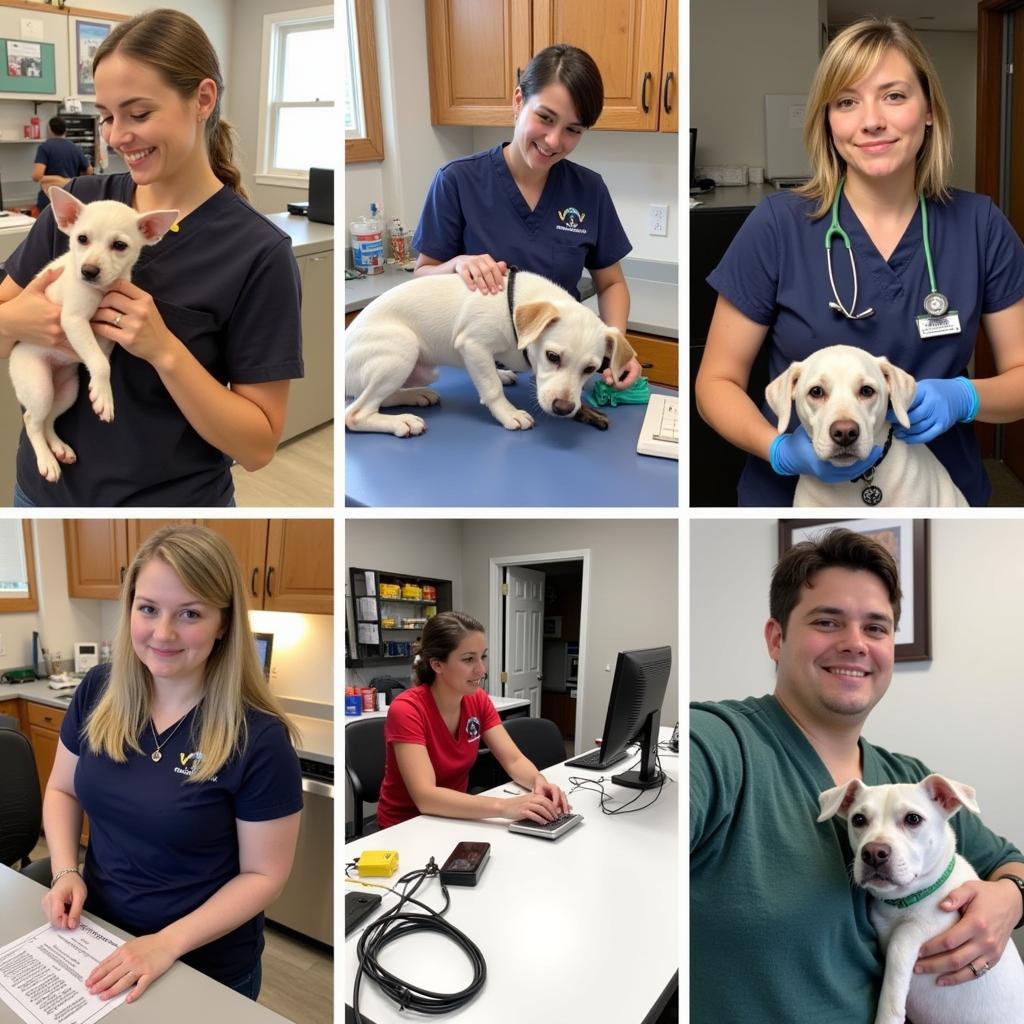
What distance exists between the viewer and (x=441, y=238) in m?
1.67

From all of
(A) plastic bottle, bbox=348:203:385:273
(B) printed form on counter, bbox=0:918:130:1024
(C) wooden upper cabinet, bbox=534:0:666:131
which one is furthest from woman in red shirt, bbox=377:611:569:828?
(C) wooden upper cabinet, bbox=534:0:666:131

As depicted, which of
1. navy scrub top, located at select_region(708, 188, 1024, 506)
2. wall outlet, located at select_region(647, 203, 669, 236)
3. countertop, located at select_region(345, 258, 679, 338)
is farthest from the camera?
wall outlet, located at select_region(647, 203, 669, 236)

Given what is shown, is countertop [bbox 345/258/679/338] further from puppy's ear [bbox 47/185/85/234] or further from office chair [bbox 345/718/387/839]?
office chair [bbox 345/718/387/839]

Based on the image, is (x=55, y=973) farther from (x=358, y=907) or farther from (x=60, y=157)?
(x=60, y=157)

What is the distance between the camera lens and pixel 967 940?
1143 mm

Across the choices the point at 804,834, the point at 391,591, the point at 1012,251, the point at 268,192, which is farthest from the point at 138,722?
the point at 268,192

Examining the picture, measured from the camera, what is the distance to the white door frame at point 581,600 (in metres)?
1.85

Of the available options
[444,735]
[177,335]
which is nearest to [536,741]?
[444,735]

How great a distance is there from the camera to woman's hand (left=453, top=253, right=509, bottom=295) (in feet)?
4.83

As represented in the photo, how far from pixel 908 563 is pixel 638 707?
0.65 m

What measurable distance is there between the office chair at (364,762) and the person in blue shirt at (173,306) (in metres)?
1.17

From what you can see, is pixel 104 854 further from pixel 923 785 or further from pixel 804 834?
pixel 923 785

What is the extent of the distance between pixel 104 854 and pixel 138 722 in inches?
8.7

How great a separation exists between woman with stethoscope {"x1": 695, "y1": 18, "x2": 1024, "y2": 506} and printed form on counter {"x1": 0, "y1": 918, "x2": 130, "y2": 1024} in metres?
1.26
